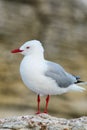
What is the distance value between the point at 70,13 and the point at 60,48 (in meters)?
1.61

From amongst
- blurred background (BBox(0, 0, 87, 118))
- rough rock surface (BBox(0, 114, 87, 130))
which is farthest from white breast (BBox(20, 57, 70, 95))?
blurred background (BBox(0, 0, 87, 118))

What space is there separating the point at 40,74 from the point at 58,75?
1.02 feet

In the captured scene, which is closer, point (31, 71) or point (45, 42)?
point (31, 71)

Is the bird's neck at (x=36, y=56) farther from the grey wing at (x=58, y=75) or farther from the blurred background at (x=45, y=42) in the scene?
the blurred background at (x=45, y=42)

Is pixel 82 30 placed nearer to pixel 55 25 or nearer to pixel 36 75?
pixel 55 25

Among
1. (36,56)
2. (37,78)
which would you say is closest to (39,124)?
(37,78)

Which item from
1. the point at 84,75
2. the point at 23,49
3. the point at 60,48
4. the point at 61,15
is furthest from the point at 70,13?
the point at 23,49

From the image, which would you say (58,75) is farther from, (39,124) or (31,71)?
(39,124)

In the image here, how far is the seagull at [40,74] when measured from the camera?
6.09 m

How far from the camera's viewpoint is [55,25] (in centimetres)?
1945

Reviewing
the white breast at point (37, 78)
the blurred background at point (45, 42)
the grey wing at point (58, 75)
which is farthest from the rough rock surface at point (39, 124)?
the blurred background at point (45, 42)

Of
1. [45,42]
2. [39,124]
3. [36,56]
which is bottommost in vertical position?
[39,124]

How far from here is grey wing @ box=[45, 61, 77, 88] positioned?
6.32 m

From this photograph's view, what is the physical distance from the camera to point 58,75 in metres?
6.41
